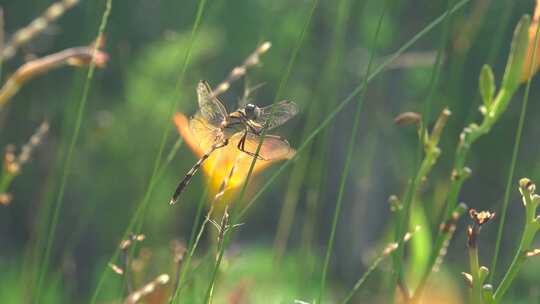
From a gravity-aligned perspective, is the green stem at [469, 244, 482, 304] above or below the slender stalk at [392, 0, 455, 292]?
below

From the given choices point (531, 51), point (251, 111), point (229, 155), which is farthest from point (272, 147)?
point (531, 51)

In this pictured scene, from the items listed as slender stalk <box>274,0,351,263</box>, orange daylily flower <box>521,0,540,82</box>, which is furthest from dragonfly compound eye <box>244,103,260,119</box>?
orange daylily flower <box>521,0,540,82</box>

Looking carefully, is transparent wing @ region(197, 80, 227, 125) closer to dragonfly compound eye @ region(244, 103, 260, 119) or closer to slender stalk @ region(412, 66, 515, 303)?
dragonfly compound eye @ region(244, 103, 260, 119)

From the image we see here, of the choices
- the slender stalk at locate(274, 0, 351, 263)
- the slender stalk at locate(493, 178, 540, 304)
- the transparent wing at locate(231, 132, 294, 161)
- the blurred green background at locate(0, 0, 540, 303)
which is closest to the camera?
the slender stalk at locate(493, 178, 540, 304)

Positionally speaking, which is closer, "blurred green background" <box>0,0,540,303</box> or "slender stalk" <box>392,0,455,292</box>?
"slender stalk" <box>392,0,455,292</box>

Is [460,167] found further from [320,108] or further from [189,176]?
[320,108]

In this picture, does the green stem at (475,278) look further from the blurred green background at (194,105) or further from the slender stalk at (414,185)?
the blurred green background at (194,105)

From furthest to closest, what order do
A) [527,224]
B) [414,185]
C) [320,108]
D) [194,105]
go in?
[194,105]
[320,108]
[414,185]
[527,224]

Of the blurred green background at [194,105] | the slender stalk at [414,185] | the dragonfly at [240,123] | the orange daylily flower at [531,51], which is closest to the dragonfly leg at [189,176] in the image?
the dragonfly at [240,123]
